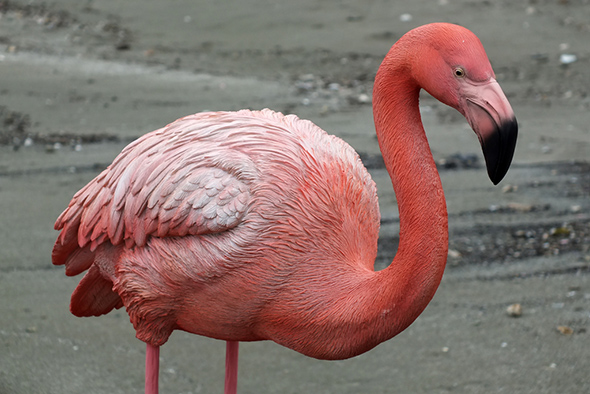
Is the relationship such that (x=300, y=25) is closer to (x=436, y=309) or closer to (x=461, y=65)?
(x=436, y=309)

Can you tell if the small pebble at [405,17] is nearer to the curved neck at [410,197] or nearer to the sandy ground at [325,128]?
the sandy ground at [325,128]

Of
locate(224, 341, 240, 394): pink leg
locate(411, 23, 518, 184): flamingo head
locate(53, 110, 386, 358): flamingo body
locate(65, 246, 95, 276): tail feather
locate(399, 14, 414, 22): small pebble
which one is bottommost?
locate(399, 14, 414, 22): small pebble

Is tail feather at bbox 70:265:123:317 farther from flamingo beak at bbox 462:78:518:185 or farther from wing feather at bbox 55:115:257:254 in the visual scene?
flamingo beak at bbox 462:78:518:185

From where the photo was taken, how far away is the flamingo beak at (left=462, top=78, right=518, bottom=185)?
92.9 inches

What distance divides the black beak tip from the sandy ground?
2.20 meters

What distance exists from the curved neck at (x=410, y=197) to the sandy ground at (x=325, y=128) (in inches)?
65.8

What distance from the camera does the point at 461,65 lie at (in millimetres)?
2471

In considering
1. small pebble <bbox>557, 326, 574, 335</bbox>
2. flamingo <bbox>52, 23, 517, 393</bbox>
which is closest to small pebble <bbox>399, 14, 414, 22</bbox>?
small pebble <bbox>557, 326, 574, 335</bbox>

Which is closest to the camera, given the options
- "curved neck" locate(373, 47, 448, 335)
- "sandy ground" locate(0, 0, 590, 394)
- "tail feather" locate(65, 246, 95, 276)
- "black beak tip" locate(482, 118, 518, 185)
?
"black beak tip" locate(482, 118, 518, 185)

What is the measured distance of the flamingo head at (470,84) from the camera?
93.5 inches

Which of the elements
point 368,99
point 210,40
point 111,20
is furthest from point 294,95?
point 111,20

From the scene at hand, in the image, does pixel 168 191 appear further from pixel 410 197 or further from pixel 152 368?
pixel 410 197

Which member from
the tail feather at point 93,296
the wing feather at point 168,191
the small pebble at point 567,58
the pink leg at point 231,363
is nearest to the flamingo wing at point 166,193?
the wing feather at point 168,191

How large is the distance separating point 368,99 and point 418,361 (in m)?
4.20
